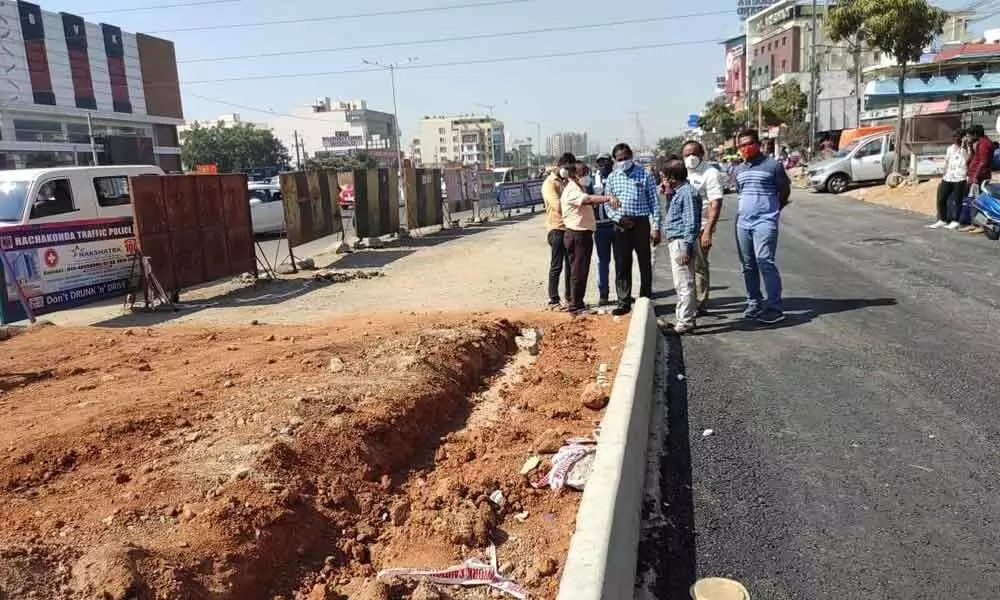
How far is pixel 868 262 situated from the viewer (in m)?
10.8

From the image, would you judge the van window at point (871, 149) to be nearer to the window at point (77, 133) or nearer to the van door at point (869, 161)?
the van door at point (869, 161)

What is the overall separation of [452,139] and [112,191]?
166 meters

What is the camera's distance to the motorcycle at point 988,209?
1197 centimetres

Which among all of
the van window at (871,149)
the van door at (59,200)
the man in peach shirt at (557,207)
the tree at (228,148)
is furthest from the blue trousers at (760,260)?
the tree at (228,148)

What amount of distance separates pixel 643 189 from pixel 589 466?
4.38 metres

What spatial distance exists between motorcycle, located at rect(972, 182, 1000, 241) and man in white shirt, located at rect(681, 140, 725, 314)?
6.99m

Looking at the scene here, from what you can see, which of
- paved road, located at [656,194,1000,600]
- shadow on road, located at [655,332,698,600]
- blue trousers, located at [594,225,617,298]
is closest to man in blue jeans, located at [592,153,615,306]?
blue trousers, located at [594,225,617,298]

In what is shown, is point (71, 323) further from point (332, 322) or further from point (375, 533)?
point (375, 533)

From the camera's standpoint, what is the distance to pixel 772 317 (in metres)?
7.37

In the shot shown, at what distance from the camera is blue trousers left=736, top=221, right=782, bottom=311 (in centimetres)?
720

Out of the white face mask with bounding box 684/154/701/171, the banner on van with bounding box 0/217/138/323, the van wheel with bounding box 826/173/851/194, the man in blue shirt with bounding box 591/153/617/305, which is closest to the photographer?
the white face mask with bounding box 684/154/701/171

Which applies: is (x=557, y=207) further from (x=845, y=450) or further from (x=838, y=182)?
(x=838, y=182)

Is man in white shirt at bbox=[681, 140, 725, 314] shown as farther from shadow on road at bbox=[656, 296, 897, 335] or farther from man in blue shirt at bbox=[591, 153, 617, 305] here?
man in blue shirt at bbox=[591, 153, 617, 305]

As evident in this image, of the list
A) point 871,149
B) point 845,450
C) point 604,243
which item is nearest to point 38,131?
point 871,149
